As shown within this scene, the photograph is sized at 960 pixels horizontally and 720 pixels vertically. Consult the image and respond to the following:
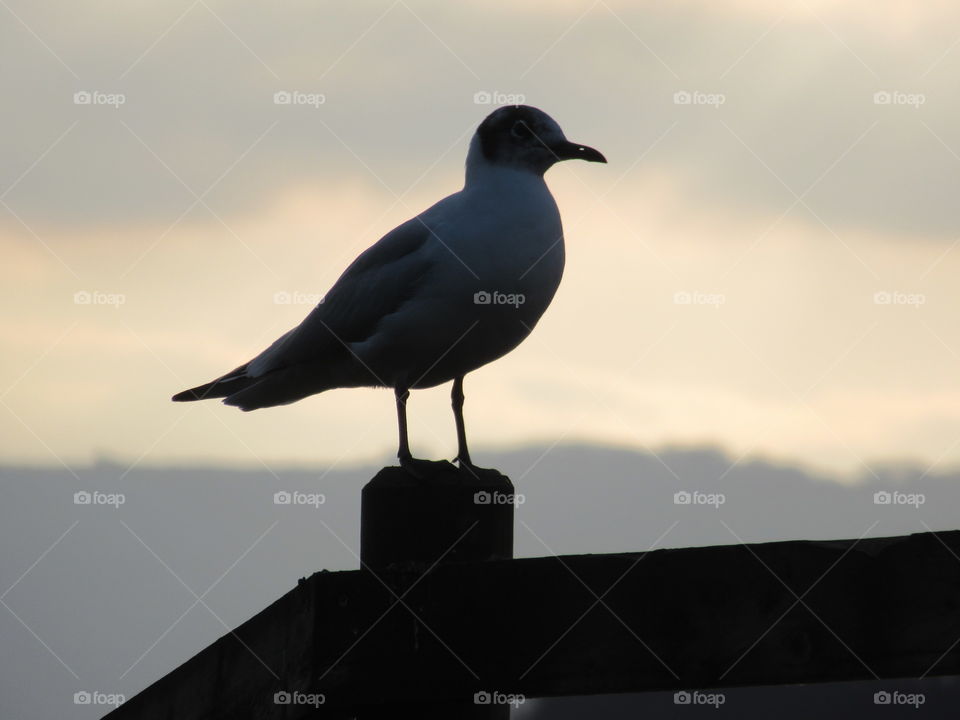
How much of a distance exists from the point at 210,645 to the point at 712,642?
1.70 metres

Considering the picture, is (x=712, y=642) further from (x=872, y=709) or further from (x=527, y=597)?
(x=872, y=709)

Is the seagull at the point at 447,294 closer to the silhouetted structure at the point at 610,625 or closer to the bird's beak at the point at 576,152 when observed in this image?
the bird's beak at the point at 576,152

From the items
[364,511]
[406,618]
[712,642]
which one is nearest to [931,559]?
[712,642]

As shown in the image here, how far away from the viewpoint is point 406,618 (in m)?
4.23

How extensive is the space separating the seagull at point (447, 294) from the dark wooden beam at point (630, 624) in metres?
2.22

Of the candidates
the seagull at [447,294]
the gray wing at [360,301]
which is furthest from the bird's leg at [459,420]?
the gray wing at [360,301]

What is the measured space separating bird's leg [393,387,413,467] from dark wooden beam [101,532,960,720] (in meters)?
2.30

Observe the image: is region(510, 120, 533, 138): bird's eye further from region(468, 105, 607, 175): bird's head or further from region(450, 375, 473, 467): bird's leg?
region(450, 375, 473, 467): bird's leg

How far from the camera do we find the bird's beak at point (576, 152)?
24.4ft

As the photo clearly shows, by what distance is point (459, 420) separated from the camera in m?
7.09

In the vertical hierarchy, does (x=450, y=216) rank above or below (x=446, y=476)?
above

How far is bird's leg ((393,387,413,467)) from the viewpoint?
6.64 metres

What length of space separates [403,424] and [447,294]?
2.22ft

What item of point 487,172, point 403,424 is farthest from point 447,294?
point 487,172
